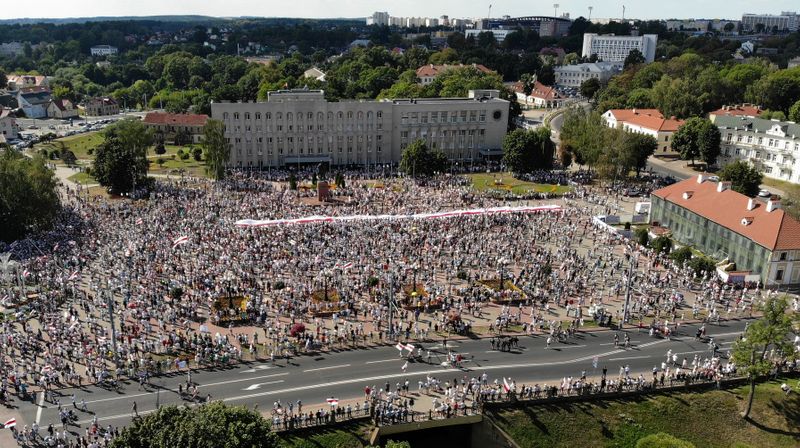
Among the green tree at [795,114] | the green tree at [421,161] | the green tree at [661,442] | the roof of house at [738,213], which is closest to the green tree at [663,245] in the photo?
the roof of house at [738,213]

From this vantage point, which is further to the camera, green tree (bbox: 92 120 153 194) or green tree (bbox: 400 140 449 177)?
green tree (bbox: 400 140 449 177)

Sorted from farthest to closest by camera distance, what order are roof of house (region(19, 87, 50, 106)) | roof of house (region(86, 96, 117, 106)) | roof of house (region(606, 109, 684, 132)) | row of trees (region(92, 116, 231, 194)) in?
1. roof of house (region(86, 96, 117, 106))
2. roof of house (region(19, 87, 50, 106))
3. roof of house (region(606, 109, 684, 132))
4. row of trees (region(92, 116, 231, 194))

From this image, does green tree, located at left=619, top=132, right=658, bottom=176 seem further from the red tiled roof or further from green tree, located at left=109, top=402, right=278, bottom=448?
the red tiled roof

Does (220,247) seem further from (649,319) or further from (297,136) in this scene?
(297,136)

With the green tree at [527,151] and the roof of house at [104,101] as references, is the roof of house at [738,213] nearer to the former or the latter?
the green tree at [527,151]

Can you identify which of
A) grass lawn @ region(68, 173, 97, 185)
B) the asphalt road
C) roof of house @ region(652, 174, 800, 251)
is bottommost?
the asphalt road

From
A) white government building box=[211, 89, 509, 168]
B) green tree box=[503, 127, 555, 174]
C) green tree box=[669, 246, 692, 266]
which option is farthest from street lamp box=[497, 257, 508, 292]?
white government building box=[211, 89, 509, 168]

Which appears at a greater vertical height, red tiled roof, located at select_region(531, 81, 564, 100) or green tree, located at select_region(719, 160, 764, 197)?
red tiled roof, located at select_region(531, 81, 564, 100)

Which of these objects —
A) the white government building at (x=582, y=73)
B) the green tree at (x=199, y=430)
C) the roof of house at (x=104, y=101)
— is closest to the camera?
the green tree at (x=199, y=430)
